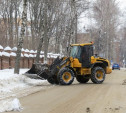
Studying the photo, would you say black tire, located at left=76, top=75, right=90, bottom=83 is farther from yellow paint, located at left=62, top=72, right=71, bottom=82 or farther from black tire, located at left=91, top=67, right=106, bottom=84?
yellow paint, located at left=62, top=72, right=71, bottom=82

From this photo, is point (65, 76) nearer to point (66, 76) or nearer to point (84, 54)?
point (66, 76)

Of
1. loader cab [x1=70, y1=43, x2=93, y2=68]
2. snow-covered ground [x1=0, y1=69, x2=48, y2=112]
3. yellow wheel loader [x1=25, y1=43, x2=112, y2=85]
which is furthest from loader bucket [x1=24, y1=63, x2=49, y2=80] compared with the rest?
loader cab [x1=70, y1=43, x2=93, y2=68]

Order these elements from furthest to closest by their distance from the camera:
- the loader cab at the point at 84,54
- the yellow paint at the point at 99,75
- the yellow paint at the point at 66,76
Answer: the yellow paint at the point at 99,75, the loader cab at the point at 84,54, the yellow paint at the point at 66,76

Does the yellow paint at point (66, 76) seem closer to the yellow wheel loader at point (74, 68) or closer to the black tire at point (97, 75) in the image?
the yellow wheel loader at point (74, 68)

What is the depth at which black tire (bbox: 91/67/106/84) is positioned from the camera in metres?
18.1

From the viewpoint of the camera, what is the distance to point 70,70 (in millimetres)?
17016

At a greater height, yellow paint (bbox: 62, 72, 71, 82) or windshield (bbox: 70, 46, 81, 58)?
windshield (bbox: 70, 46, 81, 58)

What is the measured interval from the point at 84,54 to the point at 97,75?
166cm

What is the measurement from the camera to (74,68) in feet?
58.6

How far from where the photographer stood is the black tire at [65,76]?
1664 cm

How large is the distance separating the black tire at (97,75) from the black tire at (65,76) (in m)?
1.77

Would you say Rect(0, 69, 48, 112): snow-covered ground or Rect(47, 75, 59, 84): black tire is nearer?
Rect(0, 69, 48, 112): snow-covered ground

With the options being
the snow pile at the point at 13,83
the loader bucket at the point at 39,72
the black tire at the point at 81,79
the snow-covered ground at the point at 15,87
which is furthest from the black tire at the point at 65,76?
the black tire at the point at 81,79

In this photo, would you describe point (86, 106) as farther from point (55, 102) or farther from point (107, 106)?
point (55, 102)
